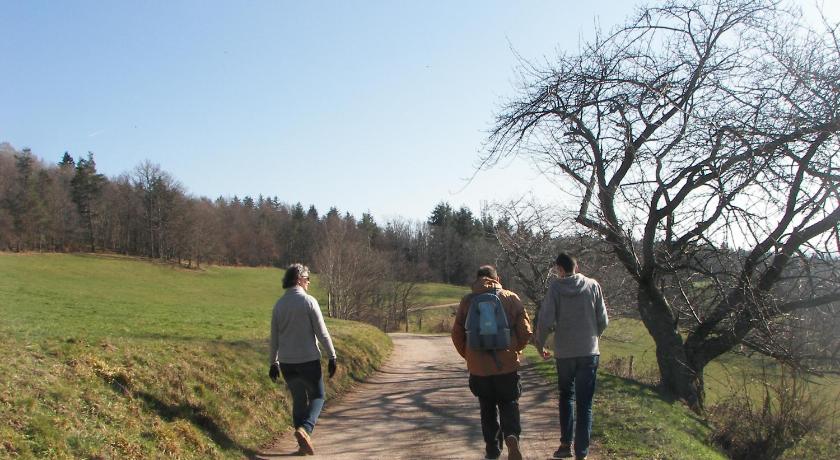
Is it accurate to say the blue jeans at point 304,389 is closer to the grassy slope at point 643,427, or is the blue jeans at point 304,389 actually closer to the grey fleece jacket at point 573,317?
the grey fleece jacket at point 573,317

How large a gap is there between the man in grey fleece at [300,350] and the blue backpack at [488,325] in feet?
5.34

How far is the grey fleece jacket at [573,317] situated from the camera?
576 cm

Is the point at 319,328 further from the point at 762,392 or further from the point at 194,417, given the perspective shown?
the point at 762,392

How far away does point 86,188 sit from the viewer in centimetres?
6700

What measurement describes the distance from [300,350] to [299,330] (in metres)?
0.21

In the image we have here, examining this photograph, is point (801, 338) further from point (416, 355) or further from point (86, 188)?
point (86, 188)

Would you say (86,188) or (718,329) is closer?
(718,329)

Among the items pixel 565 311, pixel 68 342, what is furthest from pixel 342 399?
pixel 565 311

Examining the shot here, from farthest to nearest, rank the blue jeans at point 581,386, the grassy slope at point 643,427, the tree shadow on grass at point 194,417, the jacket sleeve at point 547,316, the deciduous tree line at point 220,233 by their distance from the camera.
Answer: the deciduous tree line at point 220,233 → the grassy slope at point 643,427 → the tree shadow on grass at point 194,417 → the jacket sleeve at point 547,316 → the blue jeans at point 581,386

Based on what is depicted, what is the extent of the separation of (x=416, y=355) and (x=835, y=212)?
1419 cm

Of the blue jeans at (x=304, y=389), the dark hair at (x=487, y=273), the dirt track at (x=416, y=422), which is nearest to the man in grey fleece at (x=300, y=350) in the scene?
the blue jeans at (x=304, y=389)

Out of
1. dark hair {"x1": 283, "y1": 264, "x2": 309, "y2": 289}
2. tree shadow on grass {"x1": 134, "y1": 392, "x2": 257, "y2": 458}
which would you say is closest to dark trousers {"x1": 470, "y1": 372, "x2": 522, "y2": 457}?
dark hair {"x1": 283, "y1": 264, "x2": 309, "y2": 289}

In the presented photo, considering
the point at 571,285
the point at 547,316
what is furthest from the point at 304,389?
the point at 571,285

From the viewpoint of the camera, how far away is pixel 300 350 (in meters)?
6.13
